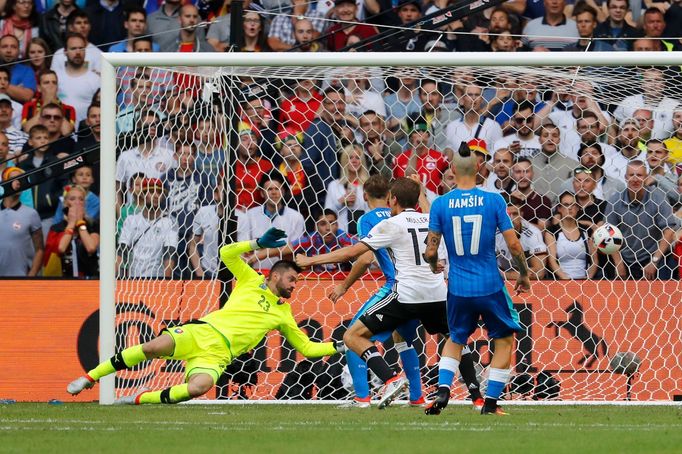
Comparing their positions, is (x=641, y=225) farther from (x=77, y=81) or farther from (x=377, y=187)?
(x=77, y=81)

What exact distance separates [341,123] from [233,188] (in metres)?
1.64

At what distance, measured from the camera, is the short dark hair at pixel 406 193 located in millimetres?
10125

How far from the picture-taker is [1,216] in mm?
13562

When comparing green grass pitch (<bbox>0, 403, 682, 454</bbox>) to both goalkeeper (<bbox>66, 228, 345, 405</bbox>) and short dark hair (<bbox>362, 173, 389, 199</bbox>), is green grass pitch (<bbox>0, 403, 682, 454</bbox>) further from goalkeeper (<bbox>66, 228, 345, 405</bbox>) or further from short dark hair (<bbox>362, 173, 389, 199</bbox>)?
short dark hair (<bbox>362, 173, 389, 199</bbox>)

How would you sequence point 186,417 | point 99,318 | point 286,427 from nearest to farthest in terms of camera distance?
point 286,427 < point 186,417 < point 99,318

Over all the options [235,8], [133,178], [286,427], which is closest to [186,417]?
[286,427]

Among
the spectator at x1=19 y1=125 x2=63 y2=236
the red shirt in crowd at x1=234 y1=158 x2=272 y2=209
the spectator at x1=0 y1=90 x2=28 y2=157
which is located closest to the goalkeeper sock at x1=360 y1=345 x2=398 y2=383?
the red shirt in crowd at x1=234 y1=158 x2=272 y2=209

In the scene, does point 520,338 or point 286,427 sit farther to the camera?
point 520,338

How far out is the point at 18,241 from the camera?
13.5 m

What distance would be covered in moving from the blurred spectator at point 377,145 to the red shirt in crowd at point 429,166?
16 centimetres

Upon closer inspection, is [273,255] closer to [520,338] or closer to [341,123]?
[341,123]

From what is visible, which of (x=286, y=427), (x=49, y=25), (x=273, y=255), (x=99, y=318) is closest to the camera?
(x=286, y=427)

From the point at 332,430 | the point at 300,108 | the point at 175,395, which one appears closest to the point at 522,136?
the point at 300,108

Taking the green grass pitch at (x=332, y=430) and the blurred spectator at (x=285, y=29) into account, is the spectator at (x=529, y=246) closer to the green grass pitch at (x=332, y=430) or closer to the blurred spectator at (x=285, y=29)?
the green grass pitch at (x=332, y=430)
